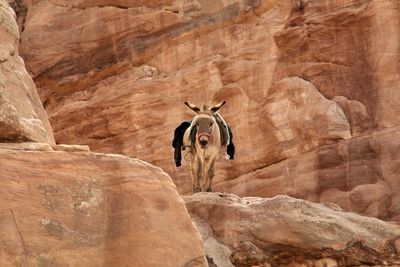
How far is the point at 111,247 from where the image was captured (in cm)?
666

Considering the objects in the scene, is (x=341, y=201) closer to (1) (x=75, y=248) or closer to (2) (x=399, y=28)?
(2) (x=399, y=28)

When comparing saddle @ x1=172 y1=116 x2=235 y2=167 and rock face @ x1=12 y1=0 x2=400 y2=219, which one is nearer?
saddle @ x1=172 y1=116 x2=235 y2=167

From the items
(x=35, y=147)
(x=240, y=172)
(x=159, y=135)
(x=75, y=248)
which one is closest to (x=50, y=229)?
(x=75, y=248)

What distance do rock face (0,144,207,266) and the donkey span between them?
8302 mm

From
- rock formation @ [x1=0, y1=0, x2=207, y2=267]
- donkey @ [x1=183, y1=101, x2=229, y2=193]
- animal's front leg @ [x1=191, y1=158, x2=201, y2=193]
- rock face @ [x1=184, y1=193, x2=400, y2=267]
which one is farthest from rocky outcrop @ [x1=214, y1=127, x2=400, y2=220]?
rock formation @ [x1=0, y1=0, x2=207, y2=267]

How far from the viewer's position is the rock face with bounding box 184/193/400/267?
38.0ft

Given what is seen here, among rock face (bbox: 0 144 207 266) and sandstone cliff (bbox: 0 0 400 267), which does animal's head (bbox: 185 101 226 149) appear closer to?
sandstone cliff (bbox: 0 0 400 267)

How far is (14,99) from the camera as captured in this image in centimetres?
777

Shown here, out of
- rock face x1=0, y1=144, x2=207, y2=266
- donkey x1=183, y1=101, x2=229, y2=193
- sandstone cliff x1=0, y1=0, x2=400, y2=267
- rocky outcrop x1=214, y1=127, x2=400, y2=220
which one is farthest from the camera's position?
rocky outcrop x1=214, y1=127, x2=400, y2=220

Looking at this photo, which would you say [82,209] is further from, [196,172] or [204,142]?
[196,172]

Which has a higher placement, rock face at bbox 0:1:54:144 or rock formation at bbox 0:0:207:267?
rock face at bbox 0:1:54:144

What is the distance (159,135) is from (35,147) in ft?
55.8

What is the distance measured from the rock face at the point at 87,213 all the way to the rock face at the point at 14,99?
12.8 inches

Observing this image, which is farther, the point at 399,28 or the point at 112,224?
the point at 399,28
